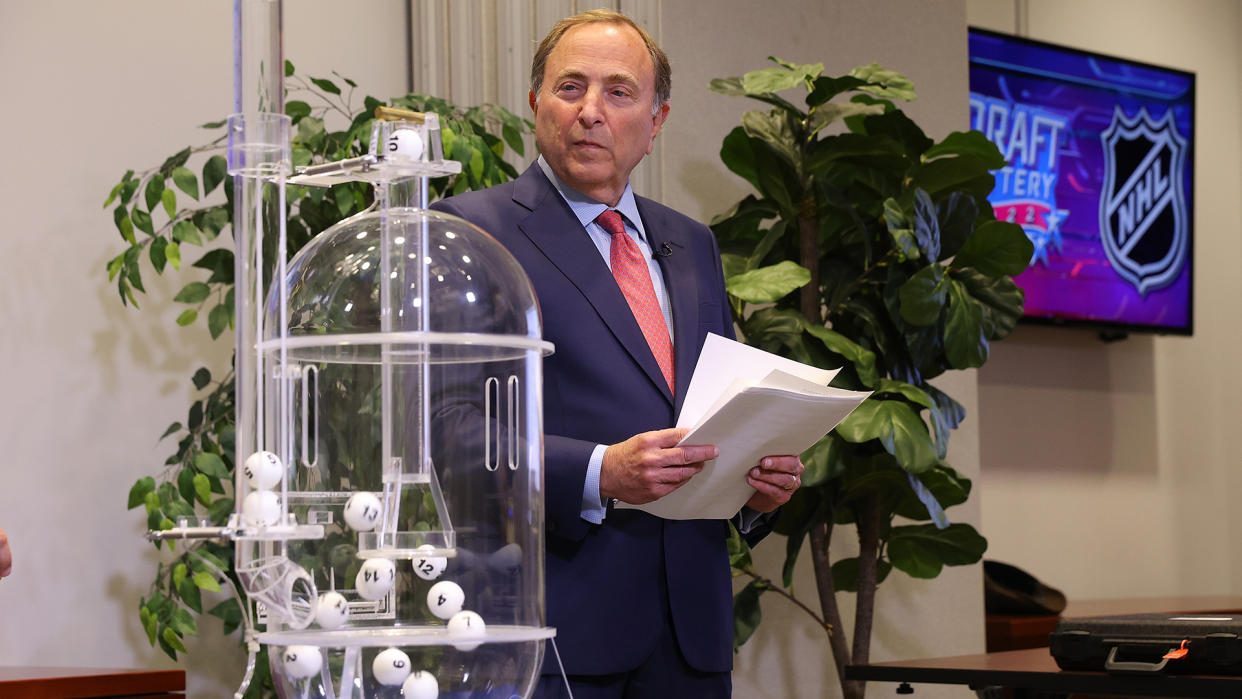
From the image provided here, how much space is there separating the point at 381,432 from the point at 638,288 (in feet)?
2.64

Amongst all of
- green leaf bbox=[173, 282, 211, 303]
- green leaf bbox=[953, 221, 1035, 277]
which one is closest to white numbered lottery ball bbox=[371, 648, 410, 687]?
green leaf bbox=[173, 282, 211, 303]

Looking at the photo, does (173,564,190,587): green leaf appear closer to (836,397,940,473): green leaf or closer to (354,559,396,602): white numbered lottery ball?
(836,397,940,473): green leaf

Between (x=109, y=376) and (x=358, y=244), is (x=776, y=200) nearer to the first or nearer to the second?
(x=109, y=376)

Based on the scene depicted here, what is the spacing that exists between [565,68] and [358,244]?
0.83m

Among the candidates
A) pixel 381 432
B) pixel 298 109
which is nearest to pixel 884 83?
pixel 298 109

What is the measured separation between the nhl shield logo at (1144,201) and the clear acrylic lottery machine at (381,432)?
4373 millimetres

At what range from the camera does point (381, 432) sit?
1188mm

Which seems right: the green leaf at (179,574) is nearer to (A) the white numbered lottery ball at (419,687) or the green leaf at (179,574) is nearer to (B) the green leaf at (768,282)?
(B) the green leaf at (768,282)

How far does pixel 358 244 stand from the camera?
4.16ft

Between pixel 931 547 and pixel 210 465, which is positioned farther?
pixel 931 547

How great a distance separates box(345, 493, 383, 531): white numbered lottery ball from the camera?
1.12 meters

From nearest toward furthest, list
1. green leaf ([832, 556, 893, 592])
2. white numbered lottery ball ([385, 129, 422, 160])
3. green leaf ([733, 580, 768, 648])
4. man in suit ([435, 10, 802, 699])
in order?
white numbered lottery ball ([385, 129, 422, 160])
man in suit ([435, 10, 802, 699])
green leaf ([733, 580, 768, 648])
green leaf ([832, 556, 893, 592])

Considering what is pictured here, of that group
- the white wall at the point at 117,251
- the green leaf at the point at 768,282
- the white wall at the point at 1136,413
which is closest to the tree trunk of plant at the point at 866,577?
the white wall at the point at 117,251

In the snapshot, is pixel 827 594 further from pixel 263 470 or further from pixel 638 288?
pixel 263 470
